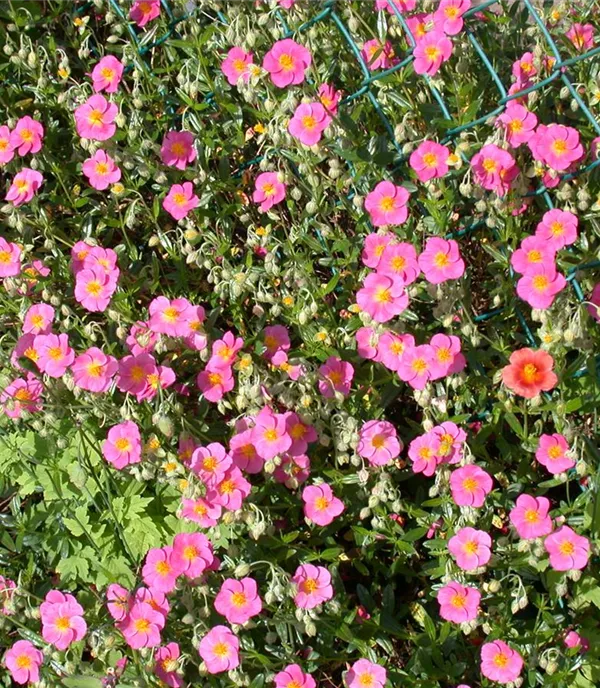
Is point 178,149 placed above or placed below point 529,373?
above

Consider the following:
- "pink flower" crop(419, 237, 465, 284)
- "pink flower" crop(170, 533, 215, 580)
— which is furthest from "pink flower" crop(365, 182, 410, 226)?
"pink flower" crop(170, 533, 215, 580)

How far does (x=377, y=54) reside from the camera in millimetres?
2529

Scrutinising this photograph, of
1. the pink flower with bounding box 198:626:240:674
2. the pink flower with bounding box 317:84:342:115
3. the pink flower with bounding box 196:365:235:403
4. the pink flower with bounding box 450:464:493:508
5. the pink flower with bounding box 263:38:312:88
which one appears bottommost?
the pink flower with bounding box 198:626:240:674

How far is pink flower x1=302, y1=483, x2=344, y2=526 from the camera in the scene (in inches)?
97.4

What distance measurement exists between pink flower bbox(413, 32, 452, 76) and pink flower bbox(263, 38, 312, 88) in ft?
0.96

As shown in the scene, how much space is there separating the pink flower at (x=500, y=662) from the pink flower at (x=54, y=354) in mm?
1337

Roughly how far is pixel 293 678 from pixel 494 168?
1.37 m

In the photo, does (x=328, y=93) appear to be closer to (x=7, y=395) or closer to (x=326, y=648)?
(x=7, y=395)

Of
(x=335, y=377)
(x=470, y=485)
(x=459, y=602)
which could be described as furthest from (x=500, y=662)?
(x=335, y=377)

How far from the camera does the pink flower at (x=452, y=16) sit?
2.30m

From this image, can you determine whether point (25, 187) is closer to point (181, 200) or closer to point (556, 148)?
point (181, 200)

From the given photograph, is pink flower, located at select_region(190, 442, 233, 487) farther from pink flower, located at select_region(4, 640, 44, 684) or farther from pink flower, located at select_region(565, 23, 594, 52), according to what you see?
pink flower, located at select_region(565, 23, 594, 52)

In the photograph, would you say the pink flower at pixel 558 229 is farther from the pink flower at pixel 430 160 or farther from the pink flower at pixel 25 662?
the pink flower at pixel 25 662

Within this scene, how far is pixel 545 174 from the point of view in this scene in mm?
2354
